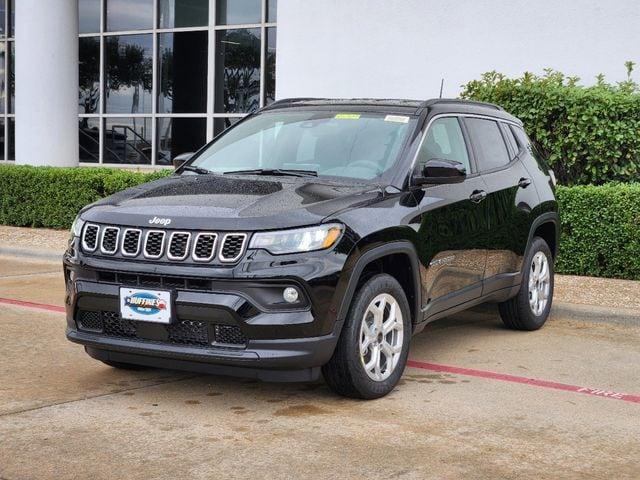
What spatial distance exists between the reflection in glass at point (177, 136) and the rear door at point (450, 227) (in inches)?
495

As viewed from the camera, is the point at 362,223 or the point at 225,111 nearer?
the point at 362,223

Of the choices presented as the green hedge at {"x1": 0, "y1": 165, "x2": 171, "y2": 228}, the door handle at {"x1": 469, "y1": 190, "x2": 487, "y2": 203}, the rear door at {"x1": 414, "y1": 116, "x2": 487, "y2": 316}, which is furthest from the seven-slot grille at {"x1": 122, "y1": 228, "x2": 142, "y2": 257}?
the green hedge at {"x1": 0, "y1": 165, "x2": 171, "y2": 228}

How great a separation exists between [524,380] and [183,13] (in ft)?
47.1

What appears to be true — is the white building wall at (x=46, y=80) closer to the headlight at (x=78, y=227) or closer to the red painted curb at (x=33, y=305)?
the red painted curb at (x=33, y=305)

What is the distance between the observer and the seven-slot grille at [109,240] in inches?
220

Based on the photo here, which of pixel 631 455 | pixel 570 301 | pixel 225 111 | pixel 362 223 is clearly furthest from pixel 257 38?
pixel 631 455

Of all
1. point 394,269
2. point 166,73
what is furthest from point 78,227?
point 166,73

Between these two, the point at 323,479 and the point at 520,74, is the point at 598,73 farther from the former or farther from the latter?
the point at 323,479

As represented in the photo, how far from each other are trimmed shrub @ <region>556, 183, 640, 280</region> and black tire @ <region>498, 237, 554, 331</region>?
1848mm

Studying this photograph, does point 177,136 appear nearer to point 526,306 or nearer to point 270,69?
point 270,69

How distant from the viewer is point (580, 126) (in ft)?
35.6

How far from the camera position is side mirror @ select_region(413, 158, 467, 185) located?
243 inches

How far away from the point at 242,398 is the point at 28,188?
9.76m

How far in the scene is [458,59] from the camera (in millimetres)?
13617
